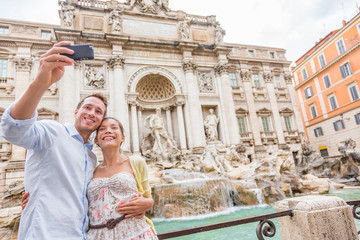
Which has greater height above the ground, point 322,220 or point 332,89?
point 332,89

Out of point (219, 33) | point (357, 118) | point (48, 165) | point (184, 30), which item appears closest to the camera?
point (48, 165)

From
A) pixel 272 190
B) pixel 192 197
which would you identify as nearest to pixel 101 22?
pixel 192 197

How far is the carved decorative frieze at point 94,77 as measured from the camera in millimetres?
14016

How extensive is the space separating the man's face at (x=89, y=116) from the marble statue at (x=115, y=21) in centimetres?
1468

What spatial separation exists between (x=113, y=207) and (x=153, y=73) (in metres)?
14.3

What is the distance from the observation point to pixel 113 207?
152cm

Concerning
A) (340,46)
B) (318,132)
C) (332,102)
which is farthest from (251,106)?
(340,46)

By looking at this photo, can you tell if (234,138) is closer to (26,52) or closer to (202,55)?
(202,55)

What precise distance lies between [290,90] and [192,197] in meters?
16.5

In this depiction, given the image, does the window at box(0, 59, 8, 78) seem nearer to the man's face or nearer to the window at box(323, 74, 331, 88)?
the man's face

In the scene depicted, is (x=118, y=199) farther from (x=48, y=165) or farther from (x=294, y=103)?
(x=294, y=103)

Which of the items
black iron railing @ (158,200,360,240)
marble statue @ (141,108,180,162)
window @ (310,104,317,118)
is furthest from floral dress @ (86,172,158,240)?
window @ (310,104,317,118)

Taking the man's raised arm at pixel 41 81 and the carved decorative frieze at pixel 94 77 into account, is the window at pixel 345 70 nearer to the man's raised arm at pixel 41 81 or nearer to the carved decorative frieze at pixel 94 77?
the carved decorative frieze at pixel 94 77

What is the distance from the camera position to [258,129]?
17.6m
